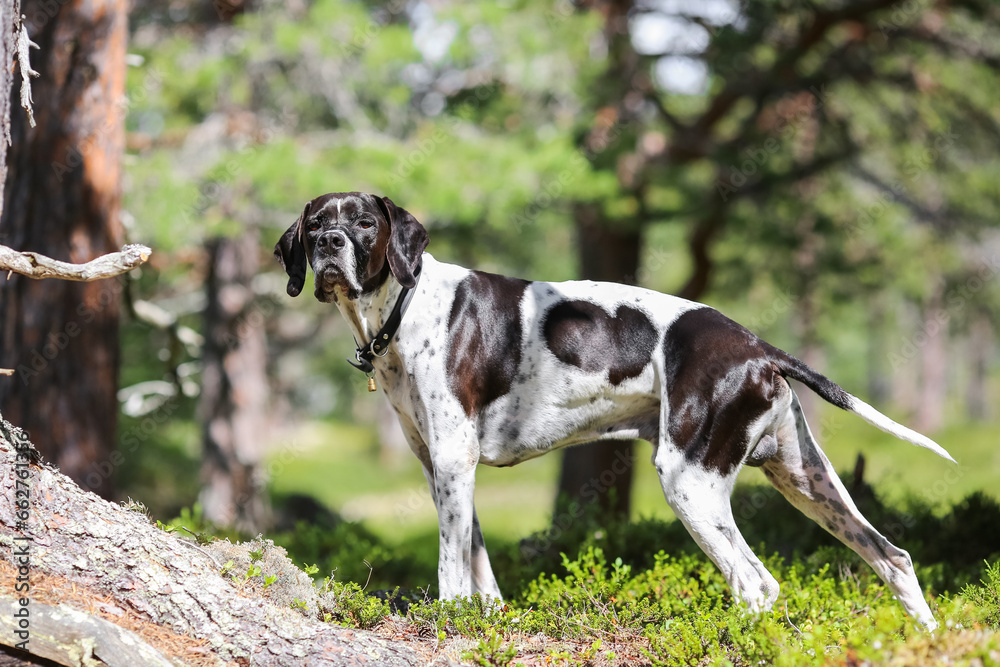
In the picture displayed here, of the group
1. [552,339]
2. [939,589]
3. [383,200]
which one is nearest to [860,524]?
[939,589]

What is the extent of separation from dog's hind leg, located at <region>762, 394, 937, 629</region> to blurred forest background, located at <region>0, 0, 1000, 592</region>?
2.45 metres

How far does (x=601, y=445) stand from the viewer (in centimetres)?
941

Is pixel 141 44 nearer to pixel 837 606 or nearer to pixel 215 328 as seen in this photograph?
pixel 215 328

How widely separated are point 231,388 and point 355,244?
8.32m

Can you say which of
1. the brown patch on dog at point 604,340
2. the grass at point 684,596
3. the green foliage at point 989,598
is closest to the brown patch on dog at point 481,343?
the brown patch on dog at point 604,340

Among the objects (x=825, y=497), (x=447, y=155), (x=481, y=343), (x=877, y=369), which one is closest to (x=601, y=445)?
(x=447, y=155)

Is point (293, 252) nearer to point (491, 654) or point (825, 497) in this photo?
point (491, 654)

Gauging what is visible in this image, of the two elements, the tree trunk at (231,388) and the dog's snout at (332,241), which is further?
the tree trunk at (231,388)

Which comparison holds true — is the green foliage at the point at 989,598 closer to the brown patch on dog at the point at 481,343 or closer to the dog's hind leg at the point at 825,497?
the dog's hind leg at the point at 825,497

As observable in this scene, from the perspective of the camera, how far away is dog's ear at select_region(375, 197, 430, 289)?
412 cm

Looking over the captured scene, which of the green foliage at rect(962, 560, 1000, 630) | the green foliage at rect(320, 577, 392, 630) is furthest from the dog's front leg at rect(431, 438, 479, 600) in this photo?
the green foliage at rect(962, 560, 1000, 630)

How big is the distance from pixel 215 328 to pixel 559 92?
18.1 feet

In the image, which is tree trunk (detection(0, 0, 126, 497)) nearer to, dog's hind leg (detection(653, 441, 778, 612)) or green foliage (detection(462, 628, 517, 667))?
green foliage (detection(462, 628, 517, 667))

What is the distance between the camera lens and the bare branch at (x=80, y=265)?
140 inches
